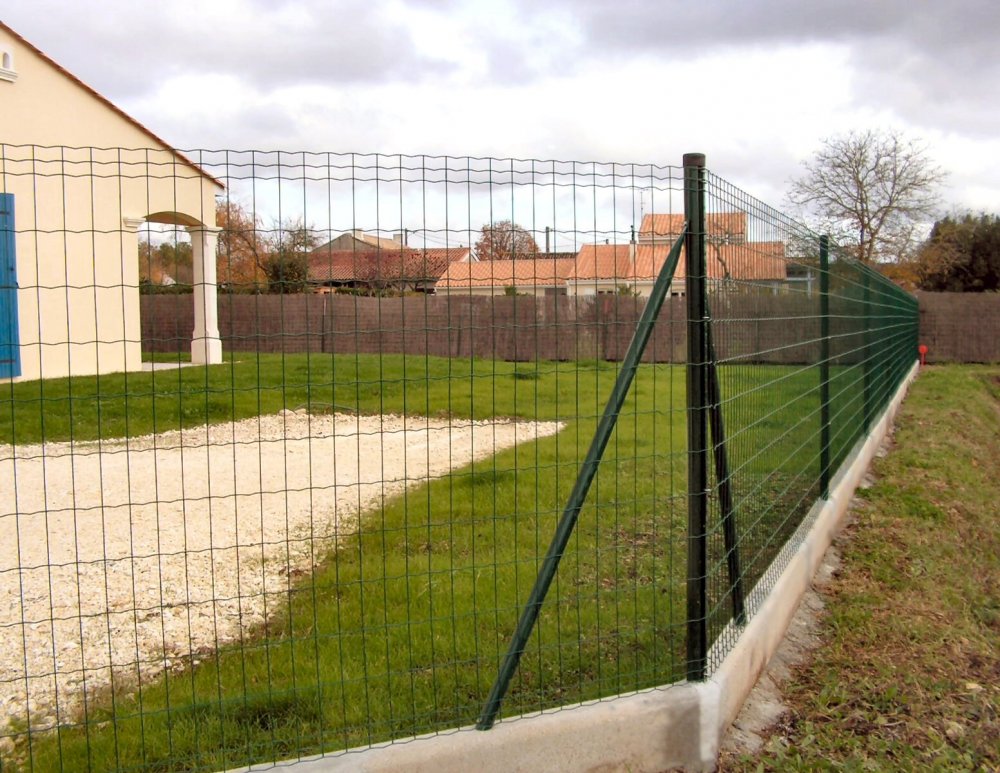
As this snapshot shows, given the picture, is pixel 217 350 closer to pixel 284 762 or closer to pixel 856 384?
pixel 284 762

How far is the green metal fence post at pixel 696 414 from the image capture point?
359cm

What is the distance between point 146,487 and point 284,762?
600 centimetres

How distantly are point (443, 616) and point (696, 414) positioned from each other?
1594 mm

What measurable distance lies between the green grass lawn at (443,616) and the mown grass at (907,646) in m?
0.50

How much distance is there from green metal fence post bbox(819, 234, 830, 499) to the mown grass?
52 cm

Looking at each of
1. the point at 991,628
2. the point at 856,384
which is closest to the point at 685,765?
the point at 991,628

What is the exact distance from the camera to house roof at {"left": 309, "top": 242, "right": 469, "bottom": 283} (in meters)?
3.26

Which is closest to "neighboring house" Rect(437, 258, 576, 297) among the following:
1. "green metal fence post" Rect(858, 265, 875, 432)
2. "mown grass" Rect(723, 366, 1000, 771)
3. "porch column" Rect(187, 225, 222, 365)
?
"porch column" Rect(187, 225, 222, 365)

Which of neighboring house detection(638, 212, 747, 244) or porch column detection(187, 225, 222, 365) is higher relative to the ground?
neighboring house detection(638, 212, 747, 244)

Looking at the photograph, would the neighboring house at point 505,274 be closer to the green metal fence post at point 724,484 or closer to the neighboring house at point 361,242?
the neighboring house at point 361,242

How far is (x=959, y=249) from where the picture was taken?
4228 centimetres

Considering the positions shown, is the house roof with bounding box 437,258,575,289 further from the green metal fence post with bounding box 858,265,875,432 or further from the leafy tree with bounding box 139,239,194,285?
the green metal fence post with bounding box 858,265,875,432

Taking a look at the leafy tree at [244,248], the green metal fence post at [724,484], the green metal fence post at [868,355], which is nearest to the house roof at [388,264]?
the leafy tree at [244,248]

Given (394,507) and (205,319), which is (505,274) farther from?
(394,507)
